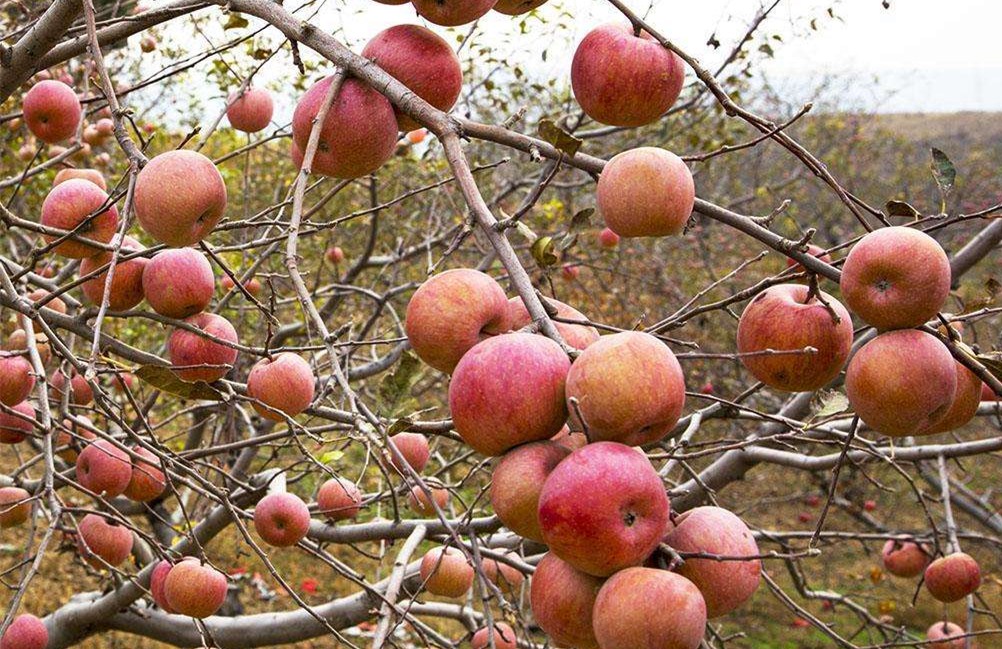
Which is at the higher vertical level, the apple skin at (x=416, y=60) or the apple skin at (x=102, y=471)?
the apple skin at (x=416, y=60)

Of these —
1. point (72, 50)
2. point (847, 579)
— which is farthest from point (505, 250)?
point (847, 579)

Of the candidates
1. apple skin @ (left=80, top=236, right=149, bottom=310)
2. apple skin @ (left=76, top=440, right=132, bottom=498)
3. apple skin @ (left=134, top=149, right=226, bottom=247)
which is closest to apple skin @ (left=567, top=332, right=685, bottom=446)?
apple skin @ (left=134, top=149, right=226, bottom=247)

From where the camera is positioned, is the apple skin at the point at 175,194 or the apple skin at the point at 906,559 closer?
the apple skin at the point at 175,194

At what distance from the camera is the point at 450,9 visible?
130 centimetres

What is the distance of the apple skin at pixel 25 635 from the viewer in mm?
2506

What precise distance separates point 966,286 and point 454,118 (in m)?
4.43

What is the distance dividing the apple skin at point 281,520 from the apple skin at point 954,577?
6.50ft

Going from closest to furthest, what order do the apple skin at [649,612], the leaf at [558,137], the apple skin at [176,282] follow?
1. the apple skin at [649,612]
2. the leaf at [558,137]
3. the apple skin at [176,282]

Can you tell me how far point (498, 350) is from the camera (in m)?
0.98

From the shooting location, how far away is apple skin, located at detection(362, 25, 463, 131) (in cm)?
135

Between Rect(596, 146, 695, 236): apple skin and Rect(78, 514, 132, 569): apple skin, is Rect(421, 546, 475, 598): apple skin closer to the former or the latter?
Rect(78, 514, 132, 569): apple skin

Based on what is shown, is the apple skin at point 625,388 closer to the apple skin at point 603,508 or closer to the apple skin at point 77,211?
the apple skin at point 603,508

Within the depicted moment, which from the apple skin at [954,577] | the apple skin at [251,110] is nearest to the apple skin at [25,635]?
the apple skin at [251,110]

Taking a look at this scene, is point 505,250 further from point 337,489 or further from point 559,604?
point 337,489
